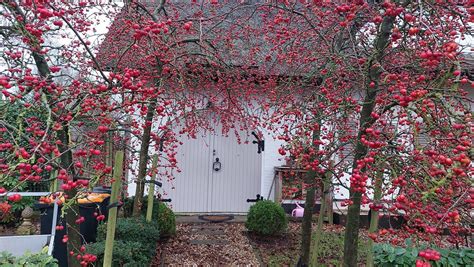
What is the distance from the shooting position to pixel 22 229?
5188mm

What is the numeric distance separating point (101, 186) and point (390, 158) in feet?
14.5

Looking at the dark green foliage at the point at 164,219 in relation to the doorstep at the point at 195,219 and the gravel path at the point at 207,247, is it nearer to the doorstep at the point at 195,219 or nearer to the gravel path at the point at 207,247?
the gravel path at the point at 207,247

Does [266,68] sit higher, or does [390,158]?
[266,68]

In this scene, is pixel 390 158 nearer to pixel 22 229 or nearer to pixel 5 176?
pixel 5 176

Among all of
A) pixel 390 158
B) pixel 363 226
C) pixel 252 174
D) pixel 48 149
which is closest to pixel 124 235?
pixel 48 149

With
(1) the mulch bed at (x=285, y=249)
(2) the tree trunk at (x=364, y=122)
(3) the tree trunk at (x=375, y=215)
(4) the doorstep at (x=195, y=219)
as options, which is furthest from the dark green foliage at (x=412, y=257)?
(4) the doorstep at (x=195, y=219)

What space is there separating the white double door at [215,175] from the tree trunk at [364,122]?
4263 millimetres

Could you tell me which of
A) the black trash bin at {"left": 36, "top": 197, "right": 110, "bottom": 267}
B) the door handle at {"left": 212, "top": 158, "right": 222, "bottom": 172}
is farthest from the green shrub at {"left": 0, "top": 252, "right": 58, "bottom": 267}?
the door handle at {"left": 212, "top": 158, "right": 222, "bottom": 172}

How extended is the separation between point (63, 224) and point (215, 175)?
11.9ft

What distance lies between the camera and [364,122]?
263 cm

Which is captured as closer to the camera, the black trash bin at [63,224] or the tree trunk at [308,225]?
the black trash bin at [63,224]

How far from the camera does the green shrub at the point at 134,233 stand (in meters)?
3.80

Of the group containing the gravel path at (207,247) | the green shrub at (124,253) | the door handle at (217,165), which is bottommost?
the gravel path at (207,247)

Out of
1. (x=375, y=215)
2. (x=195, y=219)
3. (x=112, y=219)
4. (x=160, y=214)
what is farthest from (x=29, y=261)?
(x=195, y=219)
